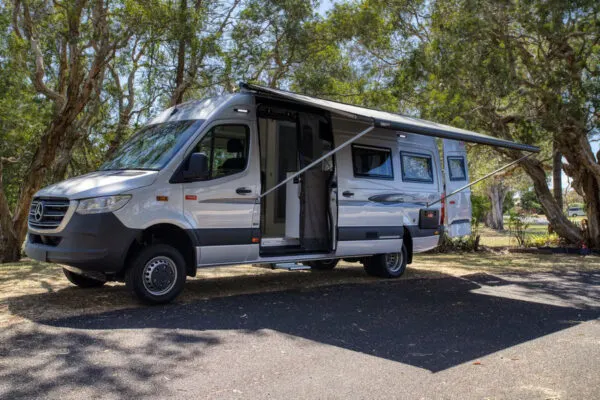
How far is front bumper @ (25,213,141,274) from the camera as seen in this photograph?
6457 millimetres

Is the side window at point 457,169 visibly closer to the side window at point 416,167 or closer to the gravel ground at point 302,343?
the side window at point 416,167

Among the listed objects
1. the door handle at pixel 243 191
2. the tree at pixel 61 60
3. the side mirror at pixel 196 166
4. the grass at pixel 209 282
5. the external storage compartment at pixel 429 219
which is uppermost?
the tree at pixel 61 60

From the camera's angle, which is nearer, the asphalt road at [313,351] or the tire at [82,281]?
the asphalt road at [313,351]

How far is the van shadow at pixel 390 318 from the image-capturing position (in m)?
5.55

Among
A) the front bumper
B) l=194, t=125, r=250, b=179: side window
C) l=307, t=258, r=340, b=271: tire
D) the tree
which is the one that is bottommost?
l=307, t=258, r=340, b=271: tire

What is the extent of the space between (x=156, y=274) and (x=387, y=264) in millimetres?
4713

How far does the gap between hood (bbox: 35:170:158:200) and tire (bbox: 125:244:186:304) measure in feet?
2.57

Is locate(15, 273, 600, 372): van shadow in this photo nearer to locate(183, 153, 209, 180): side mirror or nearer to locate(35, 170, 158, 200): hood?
locate(35, 170, 158, 200): hood

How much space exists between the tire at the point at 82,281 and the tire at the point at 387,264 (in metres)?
4.67

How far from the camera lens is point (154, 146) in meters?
7.70

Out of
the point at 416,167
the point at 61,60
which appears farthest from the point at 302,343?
the point at 61,60

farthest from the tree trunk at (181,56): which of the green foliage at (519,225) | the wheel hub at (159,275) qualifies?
the green foliage at (519,225)

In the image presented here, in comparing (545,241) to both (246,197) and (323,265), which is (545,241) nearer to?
(323,265)

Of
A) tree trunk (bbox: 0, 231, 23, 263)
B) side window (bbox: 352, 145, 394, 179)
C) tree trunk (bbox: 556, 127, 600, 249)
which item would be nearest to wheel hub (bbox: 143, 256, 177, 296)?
side window (bbox: 352, 145, 394, 179)
